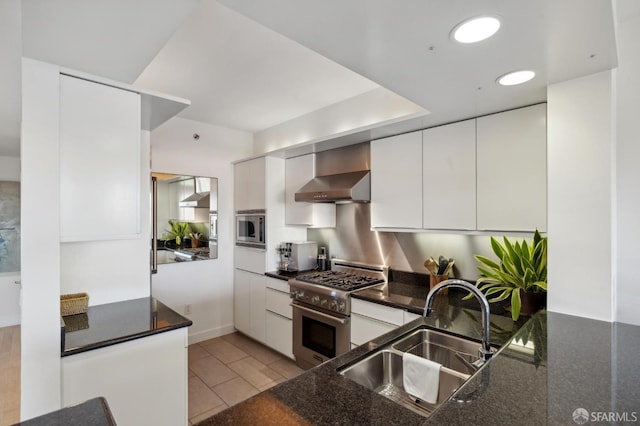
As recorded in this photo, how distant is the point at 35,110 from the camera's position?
4.73ft

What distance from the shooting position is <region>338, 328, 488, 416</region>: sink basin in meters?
1.31

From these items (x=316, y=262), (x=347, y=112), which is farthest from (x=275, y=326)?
(x=347, y=112)

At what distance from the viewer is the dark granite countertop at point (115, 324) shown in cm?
156

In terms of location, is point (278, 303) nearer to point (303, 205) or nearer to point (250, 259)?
point (250, 259)

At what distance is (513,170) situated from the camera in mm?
2043

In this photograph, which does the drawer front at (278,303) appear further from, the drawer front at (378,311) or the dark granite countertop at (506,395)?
the dark granite countertop at (506,395)

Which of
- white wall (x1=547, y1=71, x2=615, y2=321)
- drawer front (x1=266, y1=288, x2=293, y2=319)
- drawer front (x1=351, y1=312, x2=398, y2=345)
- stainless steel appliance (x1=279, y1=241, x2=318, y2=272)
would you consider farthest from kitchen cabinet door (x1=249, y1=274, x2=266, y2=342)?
white wall (x1=547, y1=71, x2=615, y2=321)

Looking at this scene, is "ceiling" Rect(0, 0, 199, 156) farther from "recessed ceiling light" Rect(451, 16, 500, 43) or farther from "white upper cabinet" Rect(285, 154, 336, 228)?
"white upper cabinet" Rect(285, 154, 336, 228)

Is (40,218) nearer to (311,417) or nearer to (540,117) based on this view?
(311,417)

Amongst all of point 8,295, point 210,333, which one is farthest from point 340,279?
point 8,295

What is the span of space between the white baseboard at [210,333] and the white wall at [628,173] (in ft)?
12.3

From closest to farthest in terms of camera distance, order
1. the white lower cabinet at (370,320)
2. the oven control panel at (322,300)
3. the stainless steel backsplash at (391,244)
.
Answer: the white lower cabinet at (370,320), the stainless steel backsplash at (391,244), the oven control panel at (322,300)

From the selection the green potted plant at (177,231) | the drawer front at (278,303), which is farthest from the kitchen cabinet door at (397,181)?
the green potted plant at (177,231)

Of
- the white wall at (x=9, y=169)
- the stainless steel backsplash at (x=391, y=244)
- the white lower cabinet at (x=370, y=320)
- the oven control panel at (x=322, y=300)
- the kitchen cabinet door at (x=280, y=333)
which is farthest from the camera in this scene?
the white wall at (x=9, y=169)
